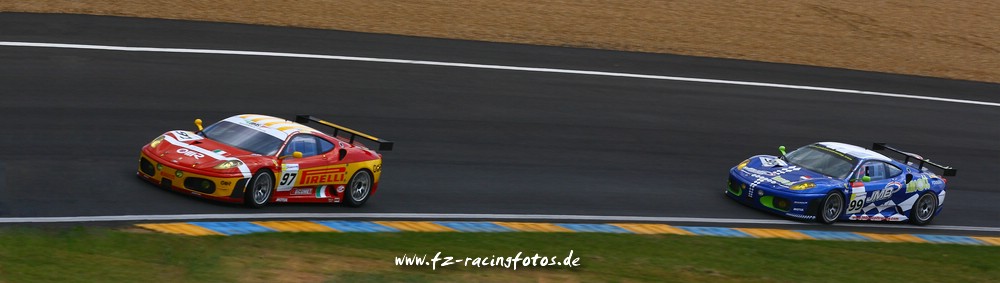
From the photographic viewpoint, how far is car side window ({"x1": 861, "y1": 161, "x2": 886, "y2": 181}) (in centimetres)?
1972

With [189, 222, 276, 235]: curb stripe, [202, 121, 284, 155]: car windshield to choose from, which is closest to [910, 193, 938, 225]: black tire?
[202, 121, 284, 155]: car windshield

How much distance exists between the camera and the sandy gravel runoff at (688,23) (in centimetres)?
2684

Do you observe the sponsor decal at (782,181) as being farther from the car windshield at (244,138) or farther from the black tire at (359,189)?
the car windshield at (244,138)

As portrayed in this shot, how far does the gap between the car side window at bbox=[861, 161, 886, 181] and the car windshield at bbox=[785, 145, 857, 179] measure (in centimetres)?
21

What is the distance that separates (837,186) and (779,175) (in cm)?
86

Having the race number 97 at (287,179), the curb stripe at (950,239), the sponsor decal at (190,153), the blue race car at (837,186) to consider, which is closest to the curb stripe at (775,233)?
the blue race car at (837,186)

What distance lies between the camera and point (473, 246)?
15.2 m

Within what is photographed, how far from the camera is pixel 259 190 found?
1588 cm

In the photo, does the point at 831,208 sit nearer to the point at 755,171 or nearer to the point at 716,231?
the point at 755,171

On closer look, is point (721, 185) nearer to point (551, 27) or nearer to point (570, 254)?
point (570, 254)

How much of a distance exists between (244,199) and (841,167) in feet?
30.2

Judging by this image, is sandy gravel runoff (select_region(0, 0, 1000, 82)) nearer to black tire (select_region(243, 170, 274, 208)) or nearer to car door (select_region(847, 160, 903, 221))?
car door (select_region(847, 160, 903, 221))

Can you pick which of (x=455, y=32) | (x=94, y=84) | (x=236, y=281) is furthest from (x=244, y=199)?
(x=455, y=32)

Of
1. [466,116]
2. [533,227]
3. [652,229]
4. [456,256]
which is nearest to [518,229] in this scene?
[533,227]
